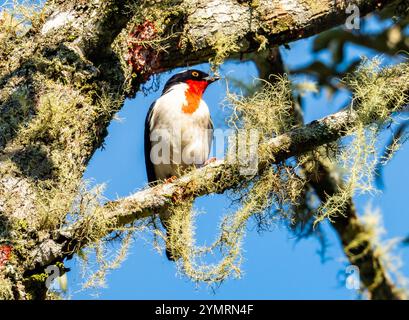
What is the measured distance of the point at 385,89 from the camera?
4.02 metres

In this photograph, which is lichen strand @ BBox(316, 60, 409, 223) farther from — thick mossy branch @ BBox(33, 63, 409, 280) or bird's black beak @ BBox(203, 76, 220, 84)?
bird's black beak @ BBox(203, 76, 220, 84)

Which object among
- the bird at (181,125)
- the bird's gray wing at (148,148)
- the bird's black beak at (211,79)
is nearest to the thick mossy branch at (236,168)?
the bird's black beak at (211,79)

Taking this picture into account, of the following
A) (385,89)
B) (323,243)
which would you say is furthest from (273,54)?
(385,89)

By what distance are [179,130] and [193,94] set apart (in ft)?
1.01

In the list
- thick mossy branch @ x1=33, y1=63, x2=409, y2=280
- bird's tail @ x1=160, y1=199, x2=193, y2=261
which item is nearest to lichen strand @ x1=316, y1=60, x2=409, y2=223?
thick mossy branch @ x1=33, y1=63, x2=409, y2=280

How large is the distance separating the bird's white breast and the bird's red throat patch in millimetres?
21

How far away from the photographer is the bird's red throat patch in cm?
569

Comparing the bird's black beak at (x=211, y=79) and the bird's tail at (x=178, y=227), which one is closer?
the bird's tail at (x=178, y=227)

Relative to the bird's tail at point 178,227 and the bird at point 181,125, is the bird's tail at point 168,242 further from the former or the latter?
the bird at point 181,125

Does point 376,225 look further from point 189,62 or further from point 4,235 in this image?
point 4,235

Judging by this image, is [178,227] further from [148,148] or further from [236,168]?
[148,148]

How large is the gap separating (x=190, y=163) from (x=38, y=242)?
7.07 feet

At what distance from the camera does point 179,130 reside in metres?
5.63

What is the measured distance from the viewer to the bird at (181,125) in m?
5.62
